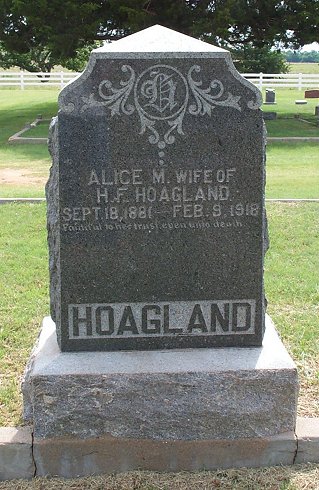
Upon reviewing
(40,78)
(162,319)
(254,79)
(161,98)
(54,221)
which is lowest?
(162,319)

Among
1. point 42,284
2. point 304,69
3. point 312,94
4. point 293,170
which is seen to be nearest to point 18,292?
point 42,284

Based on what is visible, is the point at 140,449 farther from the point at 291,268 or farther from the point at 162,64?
the point at 291,268

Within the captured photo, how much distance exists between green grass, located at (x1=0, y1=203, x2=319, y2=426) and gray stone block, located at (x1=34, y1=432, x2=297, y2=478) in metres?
0.41

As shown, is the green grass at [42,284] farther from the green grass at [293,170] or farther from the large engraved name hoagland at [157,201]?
the green grass at [293,170]

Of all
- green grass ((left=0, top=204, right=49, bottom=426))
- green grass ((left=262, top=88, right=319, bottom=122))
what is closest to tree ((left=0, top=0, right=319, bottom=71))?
green grass ((left=262, top=88, right=319, bottom=122))

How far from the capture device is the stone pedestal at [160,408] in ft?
10.9

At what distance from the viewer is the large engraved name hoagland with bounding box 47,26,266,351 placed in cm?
338

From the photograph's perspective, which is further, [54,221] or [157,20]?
[157,20]

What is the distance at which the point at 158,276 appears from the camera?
11.7 ft

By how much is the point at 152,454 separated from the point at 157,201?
1236 mm

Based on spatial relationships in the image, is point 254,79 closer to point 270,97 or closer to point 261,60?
point 270,97

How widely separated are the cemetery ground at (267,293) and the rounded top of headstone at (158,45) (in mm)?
1967

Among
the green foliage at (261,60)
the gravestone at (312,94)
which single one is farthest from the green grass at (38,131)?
the green foliage at (261,60)

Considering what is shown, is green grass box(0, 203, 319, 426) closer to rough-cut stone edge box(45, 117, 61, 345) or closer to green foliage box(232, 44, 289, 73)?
rough-cut stone edge box(45, 117, 61, 345)
